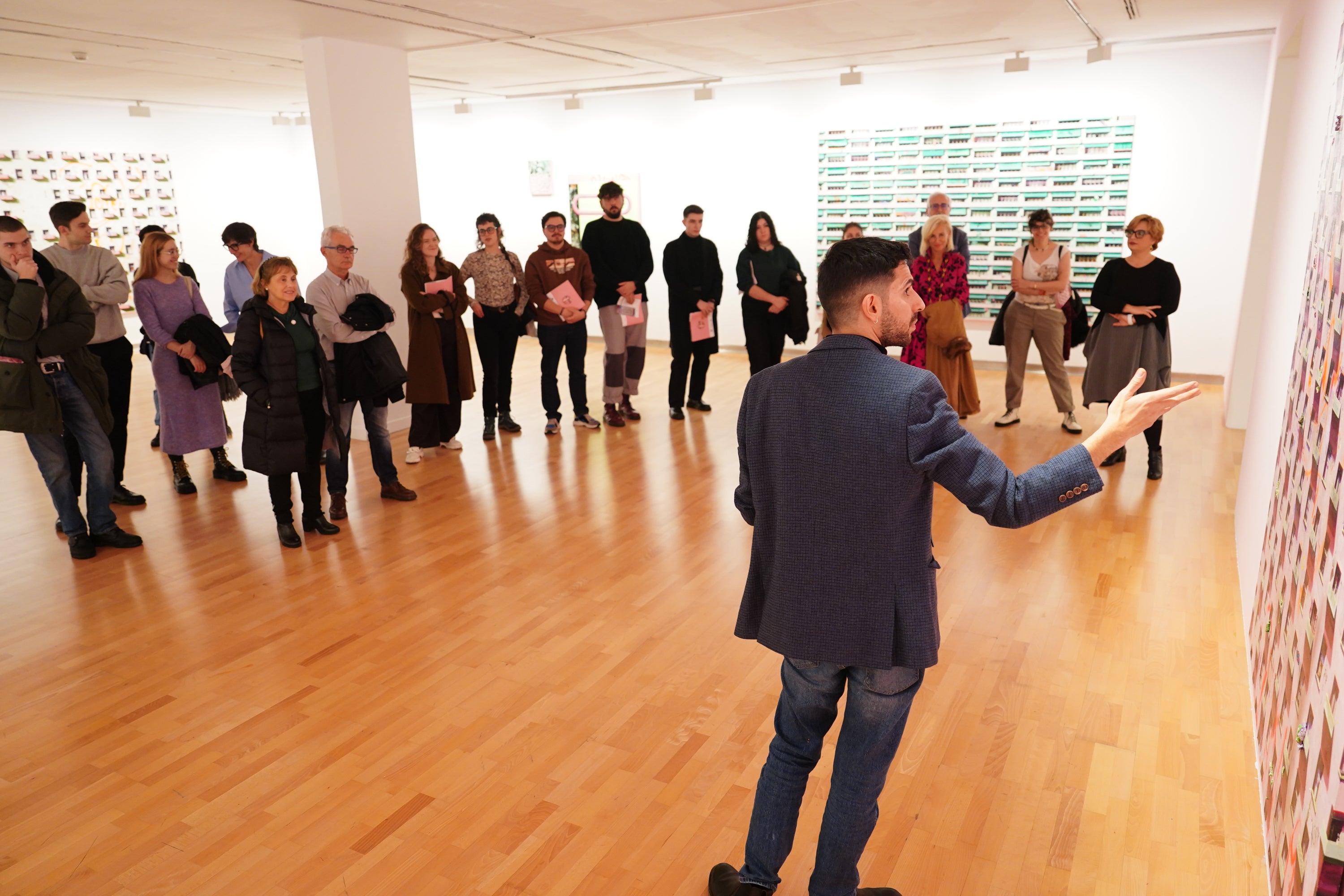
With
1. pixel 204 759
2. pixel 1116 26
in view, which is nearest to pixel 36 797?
pixel 204 759

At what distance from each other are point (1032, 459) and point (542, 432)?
381cm

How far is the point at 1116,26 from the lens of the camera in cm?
744

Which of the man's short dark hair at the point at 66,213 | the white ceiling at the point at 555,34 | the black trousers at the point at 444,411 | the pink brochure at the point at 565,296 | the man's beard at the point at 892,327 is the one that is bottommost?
the black trousers at the point at 444,411

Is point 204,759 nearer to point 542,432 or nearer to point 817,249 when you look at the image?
point 542,432

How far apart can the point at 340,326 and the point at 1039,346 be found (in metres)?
5.29

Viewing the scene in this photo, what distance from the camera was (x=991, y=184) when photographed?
9773 mm

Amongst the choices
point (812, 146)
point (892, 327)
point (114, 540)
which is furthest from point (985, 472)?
point (812, 146)

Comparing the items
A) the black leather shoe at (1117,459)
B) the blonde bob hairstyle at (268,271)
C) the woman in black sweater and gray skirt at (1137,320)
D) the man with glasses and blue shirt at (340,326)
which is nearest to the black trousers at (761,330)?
the woman in black sweater and gray skirt at (1137,320)

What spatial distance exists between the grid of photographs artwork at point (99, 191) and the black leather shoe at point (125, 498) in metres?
6.63

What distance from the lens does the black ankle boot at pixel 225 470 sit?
6520mm

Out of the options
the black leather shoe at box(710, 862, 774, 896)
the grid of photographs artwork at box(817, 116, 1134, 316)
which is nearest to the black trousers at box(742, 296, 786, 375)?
the grid of photographs artwork at box(817, 116, 1134, 316)

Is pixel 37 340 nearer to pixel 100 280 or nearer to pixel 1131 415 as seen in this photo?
pixel 100 280

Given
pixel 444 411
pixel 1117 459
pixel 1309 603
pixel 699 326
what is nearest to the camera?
pixel 1309 603

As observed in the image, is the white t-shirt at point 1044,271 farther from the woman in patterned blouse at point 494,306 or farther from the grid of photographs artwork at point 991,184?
the woman in patterned blouse at point 494,306
